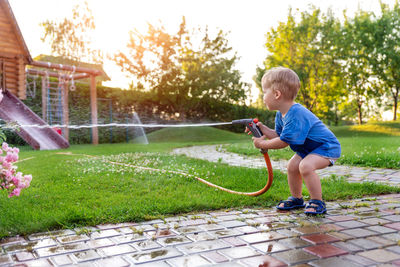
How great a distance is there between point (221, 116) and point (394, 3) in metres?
16.6

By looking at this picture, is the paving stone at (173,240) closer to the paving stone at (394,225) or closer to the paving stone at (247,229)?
the paving stone at (247,229)

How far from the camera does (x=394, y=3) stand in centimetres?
2856

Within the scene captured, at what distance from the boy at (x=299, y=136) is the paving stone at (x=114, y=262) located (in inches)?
62.2

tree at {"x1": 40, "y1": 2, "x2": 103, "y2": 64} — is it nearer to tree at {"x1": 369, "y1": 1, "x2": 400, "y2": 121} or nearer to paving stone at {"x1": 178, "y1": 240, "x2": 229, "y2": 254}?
tree at {"x1": 369, "y1": 1, "x2": 400, "y2": 121}

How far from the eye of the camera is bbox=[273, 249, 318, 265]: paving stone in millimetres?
2053

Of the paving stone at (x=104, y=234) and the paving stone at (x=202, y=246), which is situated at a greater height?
the paving stone at (x=202, y=246)

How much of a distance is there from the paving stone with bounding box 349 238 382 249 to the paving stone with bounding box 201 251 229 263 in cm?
91

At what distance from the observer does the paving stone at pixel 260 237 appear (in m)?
2.44

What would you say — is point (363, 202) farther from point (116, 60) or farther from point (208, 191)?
point (116, 60)

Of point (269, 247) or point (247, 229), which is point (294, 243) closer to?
point (269, 247)

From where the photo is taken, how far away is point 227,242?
2.40m

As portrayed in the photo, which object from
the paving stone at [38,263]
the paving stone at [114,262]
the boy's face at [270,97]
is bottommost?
the paving stone at [114,262]

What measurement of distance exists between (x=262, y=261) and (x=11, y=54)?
47.0 feet

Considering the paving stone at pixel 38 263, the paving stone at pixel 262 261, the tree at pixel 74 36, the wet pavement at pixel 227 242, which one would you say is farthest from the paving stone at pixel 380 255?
the tree at pixel 74 36
